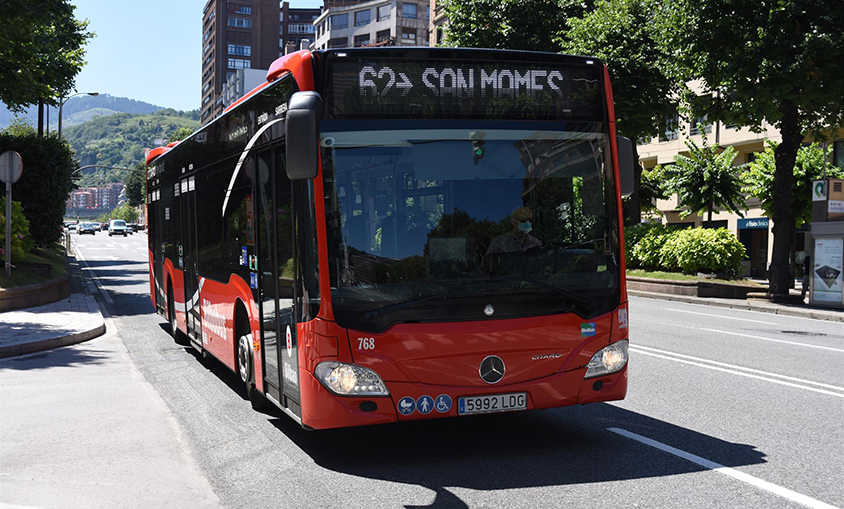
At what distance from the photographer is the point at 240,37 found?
150125mm

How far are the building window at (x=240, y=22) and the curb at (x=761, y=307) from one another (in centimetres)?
13362

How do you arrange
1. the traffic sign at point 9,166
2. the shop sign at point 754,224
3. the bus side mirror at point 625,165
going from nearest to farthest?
the bus side mirror at point 625,165 < the traffic sign at point 9,166 < the shop sign at point 754,224

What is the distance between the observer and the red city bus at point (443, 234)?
6004 millimetres

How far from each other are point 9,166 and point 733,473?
17425 millimetres

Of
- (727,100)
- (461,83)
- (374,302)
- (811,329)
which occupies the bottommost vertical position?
(811,329)

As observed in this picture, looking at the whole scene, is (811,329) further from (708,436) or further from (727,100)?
(708,436)

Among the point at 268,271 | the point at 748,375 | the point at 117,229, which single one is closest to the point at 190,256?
the point at 268,271

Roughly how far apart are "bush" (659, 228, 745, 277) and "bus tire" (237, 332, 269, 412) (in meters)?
21.7

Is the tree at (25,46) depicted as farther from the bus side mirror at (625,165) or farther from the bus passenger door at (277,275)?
the bus side mirror at (625,165)

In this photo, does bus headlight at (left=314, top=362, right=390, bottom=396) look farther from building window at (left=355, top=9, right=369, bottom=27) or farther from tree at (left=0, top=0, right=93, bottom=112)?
building window at (left=355, top=9, right=369, bottom=27)

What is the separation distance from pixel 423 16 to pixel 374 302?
336 ft

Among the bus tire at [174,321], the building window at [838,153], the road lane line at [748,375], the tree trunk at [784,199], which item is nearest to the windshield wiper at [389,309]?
the road lane line at [748,375]

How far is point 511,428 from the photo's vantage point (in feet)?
24.1

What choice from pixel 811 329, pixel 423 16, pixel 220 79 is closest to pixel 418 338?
pixel 811 329
